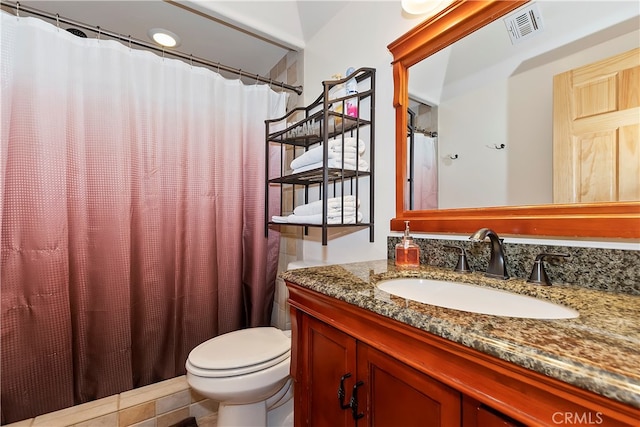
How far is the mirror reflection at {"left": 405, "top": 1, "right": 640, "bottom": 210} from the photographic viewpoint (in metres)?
0.71

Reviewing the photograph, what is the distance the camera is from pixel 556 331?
408 mm

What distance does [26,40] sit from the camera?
1.16 meters

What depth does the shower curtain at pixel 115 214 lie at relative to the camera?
3.81ft

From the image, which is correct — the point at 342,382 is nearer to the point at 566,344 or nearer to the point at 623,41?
the point at 566,344

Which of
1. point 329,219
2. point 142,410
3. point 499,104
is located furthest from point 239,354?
point 499,104

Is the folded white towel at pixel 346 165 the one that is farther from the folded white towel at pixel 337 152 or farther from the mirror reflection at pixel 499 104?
the mirror reflection at pixel 499 104

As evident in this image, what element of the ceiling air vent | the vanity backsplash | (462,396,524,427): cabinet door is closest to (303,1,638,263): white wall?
the vanity backsplash

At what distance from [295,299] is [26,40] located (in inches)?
61.2

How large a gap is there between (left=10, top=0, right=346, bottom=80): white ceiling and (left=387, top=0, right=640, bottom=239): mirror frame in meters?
0.61

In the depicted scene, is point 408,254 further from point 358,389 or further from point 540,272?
point 358,389

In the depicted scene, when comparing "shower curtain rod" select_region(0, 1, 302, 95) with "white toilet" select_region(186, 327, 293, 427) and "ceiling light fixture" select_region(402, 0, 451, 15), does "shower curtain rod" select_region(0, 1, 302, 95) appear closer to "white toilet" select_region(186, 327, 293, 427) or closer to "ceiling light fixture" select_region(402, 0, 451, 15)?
"ceiling light fixture" select_region(402, 0, 451, 15)

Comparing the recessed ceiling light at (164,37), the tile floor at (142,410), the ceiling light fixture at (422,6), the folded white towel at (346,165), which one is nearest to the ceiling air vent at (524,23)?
the ceiling light fixture at (422,6)

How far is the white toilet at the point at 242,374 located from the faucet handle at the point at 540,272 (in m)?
0.97

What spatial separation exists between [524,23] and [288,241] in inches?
59.1
